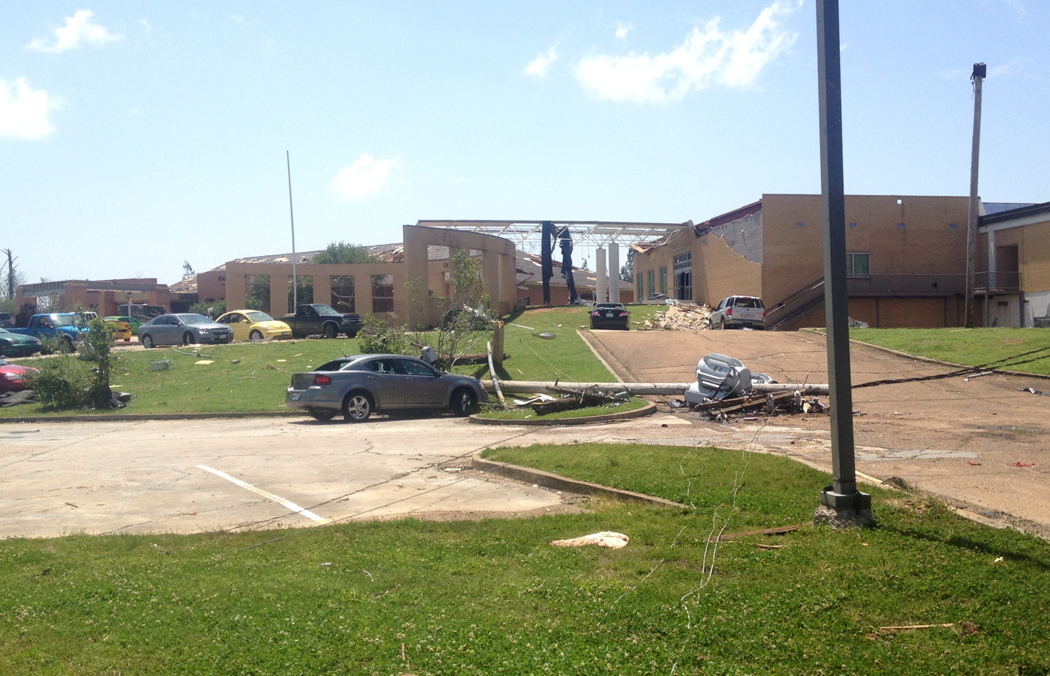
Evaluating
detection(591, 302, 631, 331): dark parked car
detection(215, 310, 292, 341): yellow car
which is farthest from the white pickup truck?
detection(215, 310, 292, 341): yellow car

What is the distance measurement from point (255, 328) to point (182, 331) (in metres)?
2.93

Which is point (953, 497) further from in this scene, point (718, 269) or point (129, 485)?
point (718, 269)

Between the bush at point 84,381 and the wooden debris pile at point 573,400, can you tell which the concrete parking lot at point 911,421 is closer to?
the wooden debris pile at point 573,400

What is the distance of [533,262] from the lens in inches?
2734

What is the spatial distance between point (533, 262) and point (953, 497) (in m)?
61.7

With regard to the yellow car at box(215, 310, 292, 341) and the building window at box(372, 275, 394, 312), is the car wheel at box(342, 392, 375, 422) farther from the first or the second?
the building window at box(372, 275, 394, 312)

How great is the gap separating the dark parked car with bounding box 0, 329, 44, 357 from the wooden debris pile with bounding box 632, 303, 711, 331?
85.3 ft

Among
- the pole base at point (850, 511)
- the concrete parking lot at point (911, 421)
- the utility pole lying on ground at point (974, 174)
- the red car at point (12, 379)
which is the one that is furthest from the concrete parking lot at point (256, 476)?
the utility pole lying on ground at point (974, 174)

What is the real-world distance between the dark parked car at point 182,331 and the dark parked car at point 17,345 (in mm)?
4000

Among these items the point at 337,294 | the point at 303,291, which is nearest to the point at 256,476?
the point at 303,291

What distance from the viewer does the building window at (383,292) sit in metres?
54.5

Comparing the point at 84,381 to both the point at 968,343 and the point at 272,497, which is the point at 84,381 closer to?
the point at 272,497

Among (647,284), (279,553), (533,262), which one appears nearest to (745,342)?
(279,553)

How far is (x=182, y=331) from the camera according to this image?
3388 centimetres
